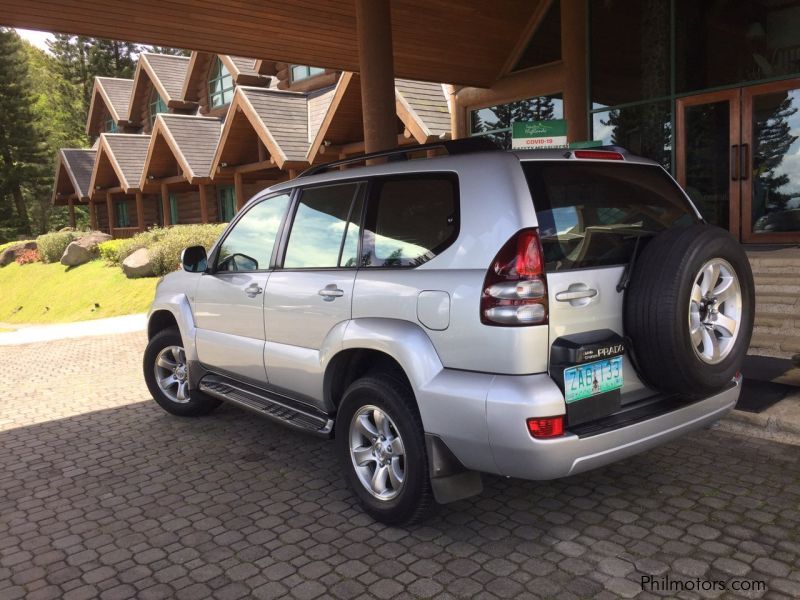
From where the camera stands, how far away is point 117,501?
4215mm

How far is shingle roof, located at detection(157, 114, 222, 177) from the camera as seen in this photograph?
922 inches

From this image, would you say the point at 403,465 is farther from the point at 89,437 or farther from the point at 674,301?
the point at 89,437

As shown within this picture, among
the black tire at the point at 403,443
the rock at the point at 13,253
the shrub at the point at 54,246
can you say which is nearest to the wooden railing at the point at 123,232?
the rock at the point at 13,253

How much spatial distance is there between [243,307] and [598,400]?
2669 millimetres

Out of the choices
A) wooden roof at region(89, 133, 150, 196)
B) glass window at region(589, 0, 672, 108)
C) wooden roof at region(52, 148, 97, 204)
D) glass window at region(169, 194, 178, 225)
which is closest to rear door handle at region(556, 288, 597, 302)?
glass window at region(589, 0, 672, 108)

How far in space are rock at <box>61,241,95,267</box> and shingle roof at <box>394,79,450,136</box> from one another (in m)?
14.2

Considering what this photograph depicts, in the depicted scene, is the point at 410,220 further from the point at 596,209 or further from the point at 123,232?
the point at 123,232

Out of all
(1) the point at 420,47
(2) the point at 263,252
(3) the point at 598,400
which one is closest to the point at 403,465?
(3) the point at 598,400

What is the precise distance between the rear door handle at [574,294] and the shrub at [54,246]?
2692 centimetres

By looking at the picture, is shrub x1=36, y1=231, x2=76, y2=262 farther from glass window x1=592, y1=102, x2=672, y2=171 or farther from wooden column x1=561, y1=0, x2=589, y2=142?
glass window x1=592, y1=102, x2=672, y2=171

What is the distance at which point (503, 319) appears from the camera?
3.02 metres

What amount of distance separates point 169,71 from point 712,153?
1231 inches

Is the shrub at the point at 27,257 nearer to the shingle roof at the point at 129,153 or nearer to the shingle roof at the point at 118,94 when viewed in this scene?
the shingle roof at the point at 129,153

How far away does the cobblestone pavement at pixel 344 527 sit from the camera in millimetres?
3100
